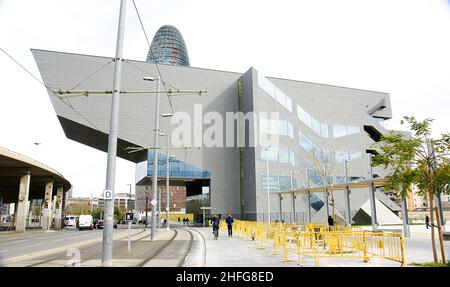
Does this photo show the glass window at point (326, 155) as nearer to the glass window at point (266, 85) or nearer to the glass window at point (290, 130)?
the glass window at point (290, 130)

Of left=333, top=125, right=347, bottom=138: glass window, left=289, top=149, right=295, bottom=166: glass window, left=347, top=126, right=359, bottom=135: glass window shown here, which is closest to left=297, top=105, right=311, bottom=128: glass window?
left=333, top=125, right=347, bottom=138: glass window

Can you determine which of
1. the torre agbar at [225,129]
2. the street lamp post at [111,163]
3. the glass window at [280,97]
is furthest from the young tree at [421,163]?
the glass window at [280,97]

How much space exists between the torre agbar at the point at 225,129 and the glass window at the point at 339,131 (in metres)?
0.22

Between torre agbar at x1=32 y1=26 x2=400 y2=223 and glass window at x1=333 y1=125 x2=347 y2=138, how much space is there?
216mm

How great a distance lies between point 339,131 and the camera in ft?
219

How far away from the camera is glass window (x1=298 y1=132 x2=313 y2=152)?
60.6 metres

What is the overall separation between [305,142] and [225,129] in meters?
14.0

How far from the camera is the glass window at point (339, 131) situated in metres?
66.2

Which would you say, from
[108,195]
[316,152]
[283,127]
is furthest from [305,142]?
[108,195]

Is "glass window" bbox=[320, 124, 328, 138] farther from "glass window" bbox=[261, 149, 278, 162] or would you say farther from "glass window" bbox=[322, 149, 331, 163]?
"glass window" bbox=[261, 149, 278, 162]
